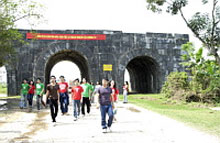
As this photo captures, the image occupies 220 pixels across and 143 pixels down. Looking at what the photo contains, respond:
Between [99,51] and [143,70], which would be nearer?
[99,51]

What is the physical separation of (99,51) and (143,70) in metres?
7.33

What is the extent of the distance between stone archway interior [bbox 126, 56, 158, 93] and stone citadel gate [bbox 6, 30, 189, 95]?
0.63 feet

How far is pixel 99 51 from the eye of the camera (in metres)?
20.1

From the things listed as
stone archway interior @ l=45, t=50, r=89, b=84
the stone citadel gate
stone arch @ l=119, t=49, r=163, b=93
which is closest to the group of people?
the stone citadel gate

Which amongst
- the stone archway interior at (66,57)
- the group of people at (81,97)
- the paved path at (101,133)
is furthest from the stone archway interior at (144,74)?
the paved path at (101,133)

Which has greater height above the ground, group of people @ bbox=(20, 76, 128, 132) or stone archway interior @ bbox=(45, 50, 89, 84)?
stone archway interior @ bbox=(45, 50, 89, 84)

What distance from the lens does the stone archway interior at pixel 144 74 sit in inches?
877

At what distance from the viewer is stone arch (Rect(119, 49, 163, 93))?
20.4 m

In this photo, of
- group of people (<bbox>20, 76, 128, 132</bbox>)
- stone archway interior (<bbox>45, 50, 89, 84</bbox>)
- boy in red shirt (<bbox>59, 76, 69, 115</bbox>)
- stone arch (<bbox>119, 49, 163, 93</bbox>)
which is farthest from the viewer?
stone archway interior (<bbox>45, 50, 89, 84</bbox>)

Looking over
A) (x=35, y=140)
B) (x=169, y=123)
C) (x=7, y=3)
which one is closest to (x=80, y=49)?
(x=7, y=3)

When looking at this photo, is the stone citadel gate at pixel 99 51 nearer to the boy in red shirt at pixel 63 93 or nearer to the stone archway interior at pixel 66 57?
the stone archway interior at pixel 66 57

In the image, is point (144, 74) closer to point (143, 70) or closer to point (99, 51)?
point (143, 70)

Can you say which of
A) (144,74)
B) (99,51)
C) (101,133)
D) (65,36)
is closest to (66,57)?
(65,36)

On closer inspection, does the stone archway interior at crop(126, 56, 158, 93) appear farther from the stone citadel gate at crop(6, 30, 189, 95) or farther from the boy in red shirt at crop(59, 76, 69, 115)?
the boy in red shirt at crop(59, 76, 69, 115)
